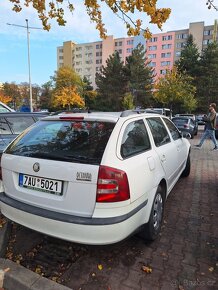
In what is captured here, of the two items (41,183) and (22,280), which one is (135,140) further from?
(22,280)

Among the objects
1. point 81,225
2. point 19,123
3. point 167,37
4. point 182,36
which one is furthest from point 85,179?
point 167,37

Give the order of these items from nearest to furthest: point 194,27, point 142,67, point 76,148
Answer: point 76,148 → point 142,67 → point 194,27

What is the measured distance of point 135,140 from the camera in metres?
2.98

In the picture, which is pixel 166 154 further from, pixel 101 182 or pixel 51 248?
pixel 51 248

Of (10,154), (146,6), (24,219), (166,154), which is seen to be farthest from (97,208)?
(146,6)

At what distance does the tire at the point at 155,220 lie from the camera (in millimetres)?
2994

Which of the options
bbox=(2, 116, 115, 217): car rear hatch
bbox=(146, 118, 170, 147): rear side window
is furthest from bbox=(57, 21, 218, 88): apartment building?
bbox=(2, 116, 115, 217): car rear hatch

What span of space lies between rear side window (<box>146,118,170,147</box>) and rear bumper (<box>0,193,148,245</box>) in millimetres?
1242

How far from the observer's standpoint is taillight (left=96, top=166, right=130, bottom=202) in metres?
2.37

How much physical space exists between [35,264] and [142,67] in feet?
164

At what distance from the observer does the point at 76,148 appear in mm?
2666

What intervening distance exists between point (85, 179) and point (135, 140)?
0.88 m

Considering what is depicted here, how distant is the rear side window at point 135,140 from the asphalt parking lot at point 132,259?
118 cm

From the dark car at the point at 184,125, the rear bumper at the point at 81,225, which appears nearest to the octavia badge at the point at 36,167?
the rear bumper at the point at 81,225
